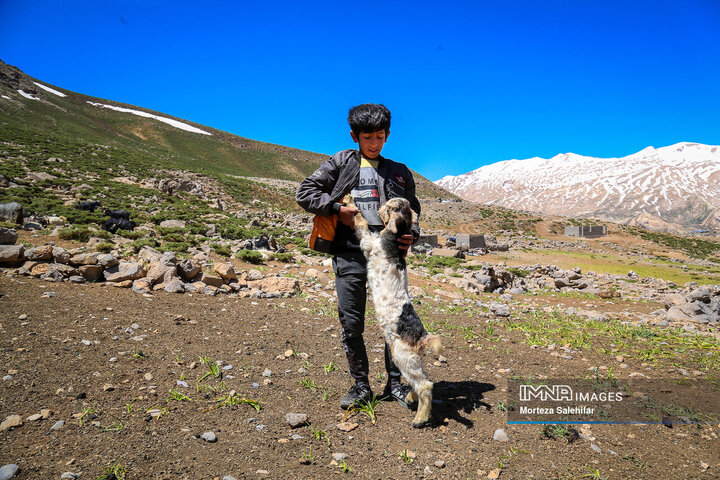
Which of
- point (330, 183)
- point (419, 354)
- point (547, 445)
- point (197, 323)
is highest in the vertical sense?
point (330, 183)

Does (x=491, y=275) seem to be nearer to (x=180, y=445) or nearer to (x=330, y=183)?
(x=330, y=183)

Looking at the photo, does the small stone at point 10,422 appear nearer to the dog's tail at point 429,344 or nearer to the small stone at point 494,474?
the dog's tail at point 429,344

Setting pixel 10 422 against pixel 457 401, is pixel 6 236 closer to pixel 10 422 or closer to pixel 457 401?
pixel 10 422

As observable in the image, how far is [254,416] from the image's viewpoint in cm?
278

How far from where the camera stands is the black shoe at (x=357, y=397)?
294 centimetres

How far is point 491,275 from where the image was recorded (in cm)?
1030

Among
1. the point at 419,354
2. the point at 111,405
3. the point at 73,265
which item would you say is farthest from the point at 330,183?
the point at 73,265

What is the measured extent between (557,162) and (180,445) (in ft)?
701

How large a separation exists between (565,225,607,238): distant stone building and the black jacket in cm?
4044

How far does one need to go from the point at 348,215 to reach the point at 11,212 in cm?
1268

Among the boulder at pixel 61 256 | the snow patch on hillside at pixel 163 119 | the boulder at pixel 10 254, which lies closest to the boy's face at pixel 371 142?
the boulder at pixel 61 256

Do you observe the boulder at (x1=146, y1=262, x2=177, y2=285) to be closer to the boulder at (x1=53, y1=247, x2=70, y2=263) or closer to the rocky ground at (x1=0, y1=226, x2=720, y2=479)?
the rocky ground at (x1=0, y1=226, x2=720, y2=479)

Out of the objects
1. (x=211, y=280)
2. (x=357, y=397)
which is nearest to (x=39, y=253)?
(x=211, y=280)

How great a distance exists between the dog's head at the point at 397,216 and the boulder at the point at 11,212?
41.9ft
